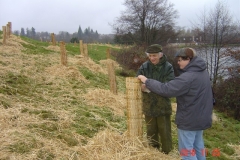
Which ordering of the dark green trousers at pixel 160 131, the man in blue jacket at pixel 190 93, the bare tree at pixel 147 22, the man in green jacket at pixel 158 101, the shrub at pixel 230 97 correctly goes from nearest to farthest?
1. the man in blue jacket at pixel 190 93
2. the man in green jacket at pixel 158 101
3. the dark green trousers at pixel 160 131
4. the shrub at pixel 230 97
5. the bare tree at pixel 147 22

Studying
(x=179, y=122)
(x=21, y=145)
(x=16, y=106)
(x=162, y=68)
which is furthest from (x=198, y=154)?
(x=16, y=106)

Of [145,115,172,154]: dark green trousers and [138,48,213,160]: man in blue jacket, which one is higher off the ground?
[138,48,213,160]: man in blue jacket

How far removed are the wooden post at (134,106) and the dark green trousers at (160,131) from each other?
1.11ft

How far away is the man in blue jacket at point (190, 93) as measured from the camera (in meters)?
3.04

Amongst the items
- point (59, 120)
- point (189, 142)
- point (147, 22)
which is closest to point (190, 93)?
point (189, 142)

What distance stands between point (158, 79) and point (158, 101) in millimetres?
326

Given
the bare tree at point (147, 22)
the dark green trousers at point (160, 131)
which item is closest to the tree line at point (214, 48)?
the bare tree at point (147, 22)

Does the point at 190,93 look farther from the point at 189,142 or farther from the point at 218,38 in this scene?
the point at 218,38

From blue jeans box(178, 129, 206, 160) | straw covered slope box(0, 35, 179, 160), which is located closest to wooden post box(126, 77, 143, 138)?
straw covered slope box(0, 35, 179, 160)

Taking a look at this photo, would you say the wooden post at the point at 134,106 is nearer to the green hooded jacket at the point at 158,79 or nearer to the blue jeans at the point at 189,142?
the green hooded jacket at the point at 158,79

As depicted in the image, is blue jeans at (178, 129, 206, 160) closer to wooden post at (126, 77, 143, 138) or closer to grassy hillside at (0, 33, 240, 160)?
grassy hillside at (0, 33, 240, 160)

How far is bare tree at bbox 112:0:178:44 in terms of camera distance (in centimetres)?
3200

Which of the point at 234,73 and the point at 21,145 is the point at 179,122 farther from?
the point at 234,73

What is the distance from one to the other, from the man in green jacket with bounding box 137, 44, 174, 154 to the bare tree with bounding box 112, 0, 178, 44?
28.5 meters
